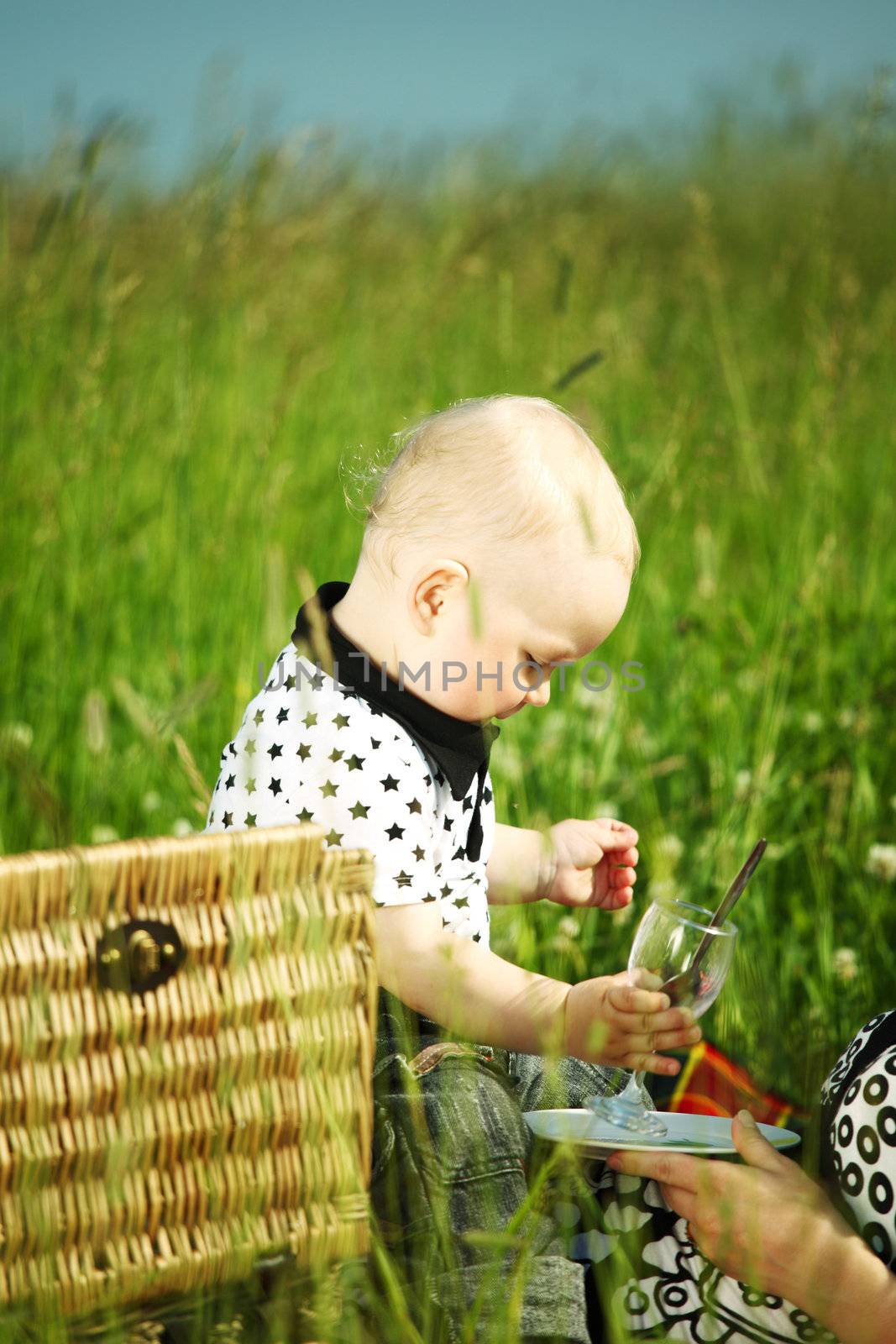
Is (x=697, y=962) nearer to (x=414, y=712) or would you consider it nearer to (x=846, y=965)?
(x=414, y=712)

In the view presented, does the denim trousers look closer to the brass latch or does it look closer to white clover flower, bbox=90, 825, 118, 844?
the brass latch

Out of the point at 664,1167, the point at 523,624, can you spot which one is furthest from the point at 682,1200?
the point at 523,624

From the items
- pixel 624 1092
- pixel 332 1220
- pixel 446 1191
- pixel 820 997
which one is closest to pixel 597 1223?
pixel 624 1092

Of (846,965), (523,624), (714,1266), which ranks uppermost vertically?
(523,624)

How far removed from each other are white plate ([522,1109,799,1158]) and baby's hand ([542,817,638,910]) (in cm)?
34

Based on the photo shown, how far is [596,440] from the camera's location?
1.54m

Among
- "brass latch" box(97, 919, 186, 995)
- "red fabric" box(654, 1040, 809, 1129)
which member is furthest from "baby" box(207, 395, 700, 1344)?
"brass latch" box(97, 919, 186, 995)

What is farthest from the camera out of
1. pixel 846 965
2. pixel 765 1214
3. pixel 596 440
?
pixel 846 965

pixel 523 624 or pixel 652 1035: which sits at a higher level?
pixel 523 624

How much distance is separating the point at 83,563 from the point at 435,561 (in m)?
1.16

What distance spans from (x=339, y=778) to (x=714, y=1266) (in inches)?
20.9

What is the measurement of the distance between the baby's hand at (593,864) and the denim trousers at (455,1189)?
1.02ft

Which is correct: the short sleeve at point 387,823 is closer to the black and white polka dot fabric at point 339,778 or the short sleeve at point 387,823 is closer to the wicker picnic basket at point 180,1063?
the black and white polka dot fabric at point 339,778

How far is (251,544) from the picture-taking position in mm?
2152
